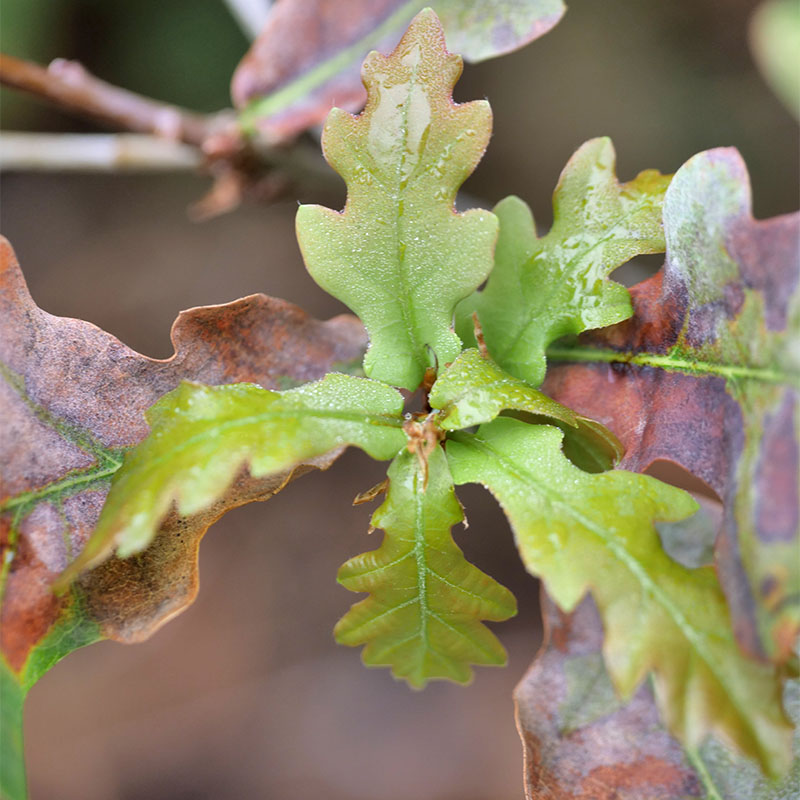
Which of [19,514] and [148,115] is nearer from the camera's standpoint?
[19,514]

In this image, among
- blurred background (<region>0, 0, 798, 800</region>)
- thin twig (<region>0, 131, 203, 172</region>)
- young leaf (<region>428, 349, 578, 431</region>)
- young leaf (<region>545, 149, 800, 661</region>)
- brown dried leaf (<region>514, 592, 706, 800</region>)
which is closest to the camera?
young leaf (<region>545, 149, 800, 661</region>)

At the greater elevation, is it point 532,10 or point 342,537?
point 532,10

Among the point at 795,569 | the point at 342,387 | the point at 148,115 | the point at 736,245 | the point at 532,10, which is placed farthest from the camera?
the point at 148,115

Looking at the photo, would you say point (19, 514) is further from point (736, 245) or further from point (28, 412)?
point (736, 245)

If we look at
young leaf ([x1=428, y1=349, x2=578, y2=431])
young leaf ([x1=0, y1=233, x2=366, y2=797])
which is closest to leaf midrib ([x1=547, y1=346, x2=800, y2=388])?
young leaf ([x1=428, y1=349, x2=578, y2=431])

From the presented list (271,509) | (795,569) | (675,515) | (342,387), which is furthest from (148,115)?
Answer: (795,569)

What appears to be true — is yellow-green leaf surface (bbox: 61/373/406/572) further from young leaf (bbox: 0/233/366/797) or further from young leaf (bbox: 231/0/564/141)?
young leaf (bbox: 231/0/564/141)

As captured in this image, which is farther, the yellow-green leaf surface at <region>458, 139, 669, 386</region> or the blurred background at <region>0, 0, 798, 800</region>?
the blurred background at <region>0, 0, 798, 800</region>
